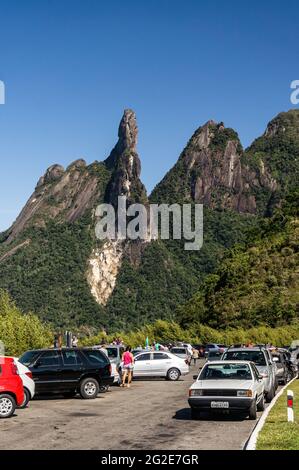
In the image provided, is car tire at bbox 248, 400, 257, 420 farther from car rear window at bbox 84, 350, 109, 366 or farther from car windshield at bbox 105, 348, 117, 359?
car windshield at bbox 105, 348, 117, 359

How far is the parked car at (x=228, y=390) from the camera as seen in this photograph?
15805mm

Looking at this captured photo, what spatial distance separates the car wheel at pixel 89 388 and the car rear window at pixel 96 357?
594mm

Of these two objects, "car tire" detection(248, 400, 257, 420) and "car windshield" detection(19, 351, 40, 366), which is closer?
"car tire" detection(248, 400, 257, 420)

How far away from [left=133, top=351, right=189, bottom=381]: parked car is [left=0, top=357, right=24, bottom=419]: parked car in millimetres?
15240

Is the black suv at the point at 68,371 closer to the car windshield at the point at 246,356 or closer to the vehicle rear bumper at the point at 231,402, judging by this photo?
the car windshield at the point at 246,356

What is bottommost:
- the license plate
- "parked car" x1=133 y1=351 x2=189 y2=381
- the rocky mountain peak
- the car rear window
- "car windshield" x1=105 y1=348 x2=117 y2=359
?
"parked car" x1=133 y1=351 x2=189 y2=381

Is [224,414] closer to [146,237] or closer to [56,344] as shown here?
[56,344]

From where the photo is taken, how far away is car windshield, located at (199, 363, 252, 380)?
17078mm

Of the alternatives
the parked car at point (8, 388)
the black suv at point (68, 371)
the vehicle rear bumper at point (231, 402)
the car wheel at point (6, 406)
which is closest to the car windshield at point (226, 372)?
the vehicle rear bumper at point (231, 402)

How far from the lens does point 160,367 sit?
32250mm

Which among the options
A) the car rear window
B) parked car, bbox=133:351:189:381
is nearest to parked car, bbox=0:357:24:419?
the car rear window

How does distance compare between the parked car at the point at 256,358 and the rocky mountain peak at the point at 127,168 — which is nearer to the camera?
the parked car at the point at 256,358

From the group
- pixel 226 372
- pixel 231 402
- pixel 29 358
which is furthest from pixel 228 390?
pixel 29 358
